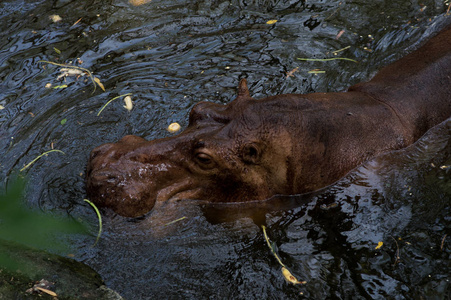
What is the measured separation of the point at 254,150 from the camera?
197 inches

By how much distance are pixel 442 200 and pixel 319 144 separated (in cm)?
146

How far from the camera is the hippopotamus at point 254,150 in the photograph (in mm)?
4945

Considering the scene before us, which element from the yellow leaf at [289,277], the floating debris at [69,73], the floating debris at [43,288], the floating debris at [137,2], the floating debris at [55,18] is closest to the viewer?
the floating debris at [43,288]

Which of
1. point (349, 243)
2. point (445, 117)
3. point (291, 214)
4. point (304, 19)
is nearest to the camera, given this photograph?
point (349, 243)

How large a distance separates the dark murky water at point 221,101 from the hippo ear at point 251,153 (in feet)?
2.10

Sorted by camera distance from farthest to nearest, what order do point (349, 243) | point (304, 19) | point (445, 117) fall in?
point (304, 19) < point (445, 117) < point (349, 243)

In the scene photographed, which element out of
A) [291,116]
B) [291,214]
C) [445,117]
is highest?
[291,116]

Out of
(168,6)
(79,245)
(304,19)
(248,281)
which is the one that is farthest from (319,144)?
(168,6)

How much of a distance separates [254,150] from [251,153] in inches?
2.3

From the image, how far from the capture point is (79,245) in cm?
502

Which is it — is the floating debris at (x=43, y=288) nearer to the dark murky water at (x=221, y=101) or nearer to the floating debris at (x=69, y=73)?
the dark murky water at (x=221, y=101)

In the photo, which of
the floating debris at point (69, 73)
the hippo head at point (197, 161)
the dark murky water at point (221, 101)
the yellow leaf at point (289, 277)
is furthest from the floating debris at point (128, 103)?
the yellow leaf at point (289, 277)

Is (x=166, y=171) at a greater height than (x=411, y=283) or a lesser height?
greater

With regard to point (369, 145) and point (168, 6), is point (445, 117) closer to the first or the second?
point (369, 145)
